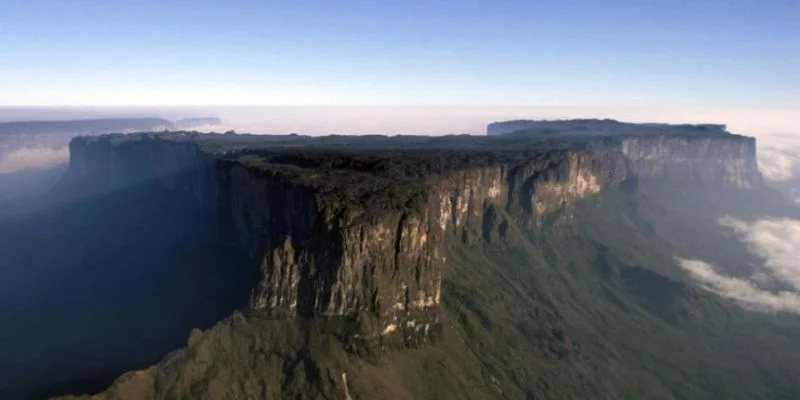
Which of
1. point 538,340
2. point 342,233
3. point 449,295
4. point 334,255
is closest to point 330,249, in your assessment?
Answer: point 334,255

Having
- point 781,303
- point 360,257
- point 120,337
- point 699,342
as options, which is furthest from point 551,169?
point 120,337

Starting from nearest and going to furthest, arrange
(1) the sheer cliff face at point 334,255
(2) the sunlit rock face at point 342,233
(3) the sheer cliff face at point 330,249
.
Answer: (1) the sheer cliff face at point 334,255 → (3) the sheer cliff face at point 330,249 → (2) the sunlit rock face at point 342,233

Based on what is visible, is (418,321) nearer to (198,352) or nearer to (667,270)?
(198,352)

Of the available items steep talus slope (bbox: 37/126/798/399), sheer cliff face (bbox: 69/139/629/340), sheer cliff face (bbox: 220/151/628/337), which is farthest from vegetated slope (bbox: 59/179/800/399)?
sheer cliff face (bbox: 69/139/629/340)

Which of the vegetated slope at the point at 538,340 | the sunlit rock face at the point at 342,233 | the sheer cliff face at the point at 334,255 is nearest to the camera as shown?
the vegetated slope at the point at 538,340

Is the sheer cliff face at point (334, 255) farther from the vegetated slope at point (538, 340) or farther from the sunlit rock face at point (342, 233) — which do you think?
the vegetated slope at point (538, 340)

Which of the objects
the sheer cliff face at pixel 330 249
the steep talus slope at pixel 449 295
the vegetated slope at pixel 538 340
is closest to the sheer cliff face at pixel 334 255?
the sheer cliff face at pixel 330 249

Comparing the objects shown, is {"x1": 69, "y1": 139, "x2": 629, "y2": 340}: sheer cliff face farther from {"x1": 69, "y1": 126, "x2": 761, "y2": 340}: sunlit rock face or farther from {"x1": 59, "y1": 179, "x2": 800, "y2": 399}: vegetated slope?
{"x1": 59, "y1": 179, "x2": 800, "y2": 399}: vegetated slope
